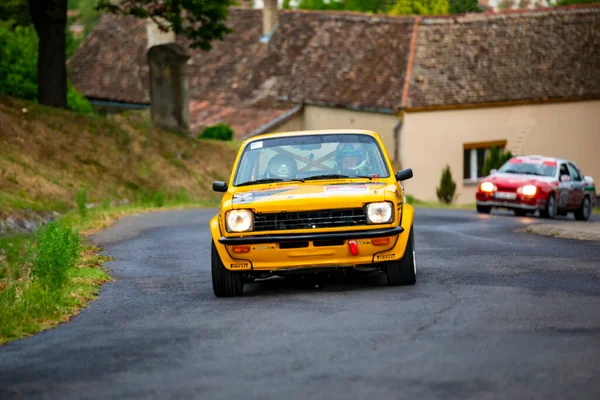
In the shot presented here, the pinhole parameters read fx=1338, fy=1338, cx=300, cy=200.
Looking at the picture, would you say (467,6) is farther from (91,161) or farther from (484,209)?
(484,209)

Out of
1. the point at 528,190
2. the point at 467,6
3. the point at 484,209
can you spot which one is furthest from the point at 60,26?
the point at 467,6

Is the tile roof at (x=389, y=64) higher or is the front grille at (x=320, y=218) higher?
the tile roof at (x=389, y=64)

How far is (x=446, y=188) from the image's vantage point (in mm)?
52438

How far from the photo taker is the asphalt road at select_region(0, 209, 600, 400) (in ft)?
26.2

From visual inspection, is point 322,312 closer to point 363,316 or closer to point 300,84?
point 363,316

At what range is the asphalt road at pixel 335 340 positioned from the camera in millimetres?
7992

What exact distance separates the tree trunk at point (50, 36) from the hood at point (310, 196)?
2828cm

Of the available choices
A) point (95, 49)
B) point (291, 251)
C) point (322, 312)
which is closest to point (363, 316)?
point (322, 312)

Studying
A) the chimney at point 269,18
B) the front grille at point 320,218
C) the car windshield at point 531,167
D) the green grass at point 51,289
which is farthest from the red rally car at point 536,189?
the chimney at point 269,18

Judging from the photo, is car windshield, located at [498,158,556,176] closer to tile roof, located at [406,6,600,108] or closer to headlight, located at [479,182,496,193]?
headlight, located at [479,182,496,193]

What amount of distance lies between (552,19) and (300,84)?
1164cm

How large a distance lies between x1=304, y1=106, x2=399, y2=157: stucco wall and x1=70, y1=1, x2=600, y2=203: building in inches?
2.1

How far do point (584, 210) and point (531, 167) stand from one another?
2.02m

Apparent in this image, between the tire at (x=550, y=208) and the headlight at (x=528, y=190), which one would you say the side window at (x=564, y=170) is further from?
the headlight at (x=528, y=190)
